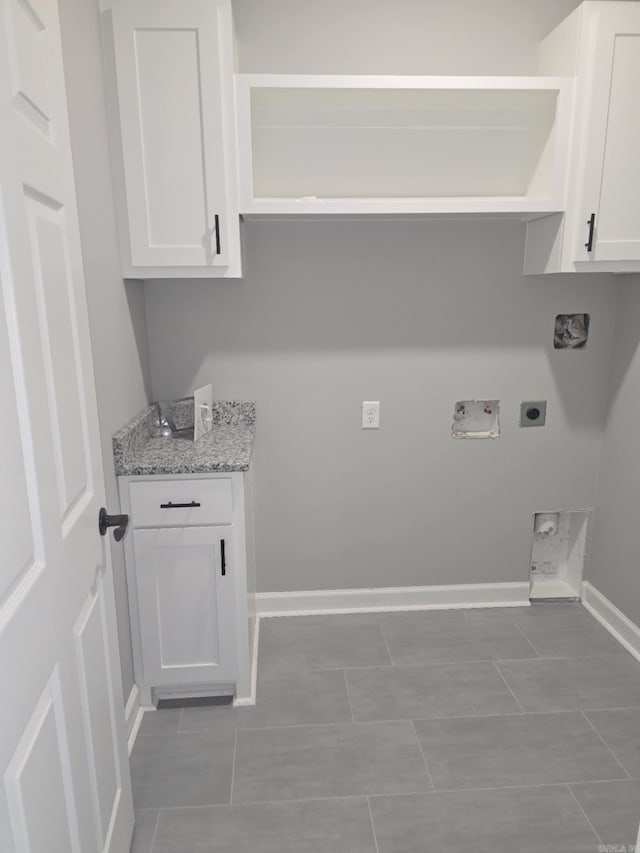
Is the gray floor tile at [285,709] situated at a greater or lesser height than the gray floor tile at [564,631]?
lesser

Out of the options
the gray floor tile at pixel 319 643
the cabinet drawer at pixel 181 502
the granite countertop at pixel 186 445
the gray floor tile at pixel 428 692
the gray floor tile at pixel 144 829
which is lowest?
the gray floor tile at pixel 144 829

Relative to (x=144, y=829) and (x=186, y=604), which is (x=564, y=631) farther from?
(x=144, y=829)

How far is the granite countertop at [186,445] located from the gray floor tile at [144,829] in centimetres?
103

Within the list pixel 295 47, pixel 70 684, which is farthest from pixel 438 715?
pixel 295 47

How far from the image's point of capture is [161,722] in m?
2.11

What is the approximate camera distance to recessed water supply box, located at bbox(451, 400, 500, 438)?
2.64 meters

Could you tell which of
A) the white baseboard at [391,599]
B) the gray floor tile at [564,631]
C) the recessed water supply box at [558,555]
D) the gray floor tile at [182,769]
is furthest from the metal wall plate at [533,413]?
the gray floor tile at [182,769]

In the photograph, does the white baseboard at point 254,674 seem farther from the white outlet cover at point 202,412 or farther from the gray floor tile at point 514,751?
the white outlet cover at point 202,412

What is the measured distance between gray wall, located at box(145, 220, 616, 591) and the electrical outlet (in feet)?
0.09

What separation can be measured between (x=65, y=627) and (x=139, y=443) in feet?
3.60

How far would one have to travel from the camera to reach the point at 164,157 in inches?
75.9

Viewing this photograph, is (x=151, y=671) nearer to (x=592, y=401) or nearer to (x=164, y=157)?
(x=164, y=157)

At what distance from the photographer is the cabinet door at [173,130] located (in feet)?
6.00

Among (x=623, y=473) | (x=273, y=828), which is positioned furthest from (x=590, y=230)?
(x=273, y=828)
